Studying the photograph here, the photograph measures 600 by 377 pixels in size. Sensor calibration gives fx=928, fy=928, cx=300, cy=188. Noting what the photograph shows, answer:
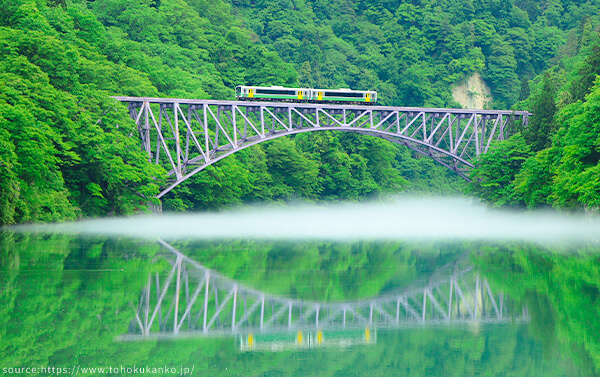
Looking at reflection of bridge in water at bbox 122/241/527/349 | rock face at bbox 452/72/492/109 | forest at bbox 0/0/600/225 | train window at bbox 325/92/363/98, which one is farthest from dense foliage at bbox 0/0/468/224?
rock face at bbox 452/72/492/109

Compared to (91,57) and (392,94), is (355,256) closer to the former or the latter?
(91,57)

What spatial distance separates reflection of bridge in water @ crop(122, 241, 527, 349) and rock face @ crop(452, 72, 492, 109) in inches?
3939

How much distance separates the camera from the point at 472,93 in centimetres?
12031

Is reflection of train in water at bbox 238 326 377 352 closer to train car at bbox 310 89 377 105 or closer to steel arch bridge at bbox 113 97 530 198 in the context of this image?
steel arch bridge at bbox 113 97 530 198

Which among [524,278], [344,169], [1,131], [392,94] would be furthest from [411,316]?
[392,94]

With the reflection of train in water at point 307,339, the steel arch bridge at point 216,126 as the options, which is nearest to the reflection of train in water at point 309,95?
the steel arch bridge at point 216,126

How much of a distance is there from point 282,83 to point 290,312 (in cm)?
6943

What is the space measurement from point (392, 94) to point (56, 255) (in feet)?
297

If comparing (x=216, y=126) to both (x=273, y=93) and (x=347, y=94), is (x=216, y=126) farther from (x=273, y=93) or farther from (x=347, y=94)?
(x=347, y=94)

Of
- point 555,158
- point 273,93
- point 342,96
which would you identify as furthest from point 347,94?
point 555,158

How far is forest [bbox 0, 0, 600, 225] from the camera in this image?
43.8m

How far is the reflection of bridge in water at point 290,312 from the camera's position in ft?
54.3

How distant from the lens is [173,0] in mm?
90375

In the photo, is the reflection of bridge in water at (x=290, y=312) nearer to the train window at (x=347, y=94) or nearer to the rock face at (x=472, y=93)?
the train window at (x=347, y=94)
